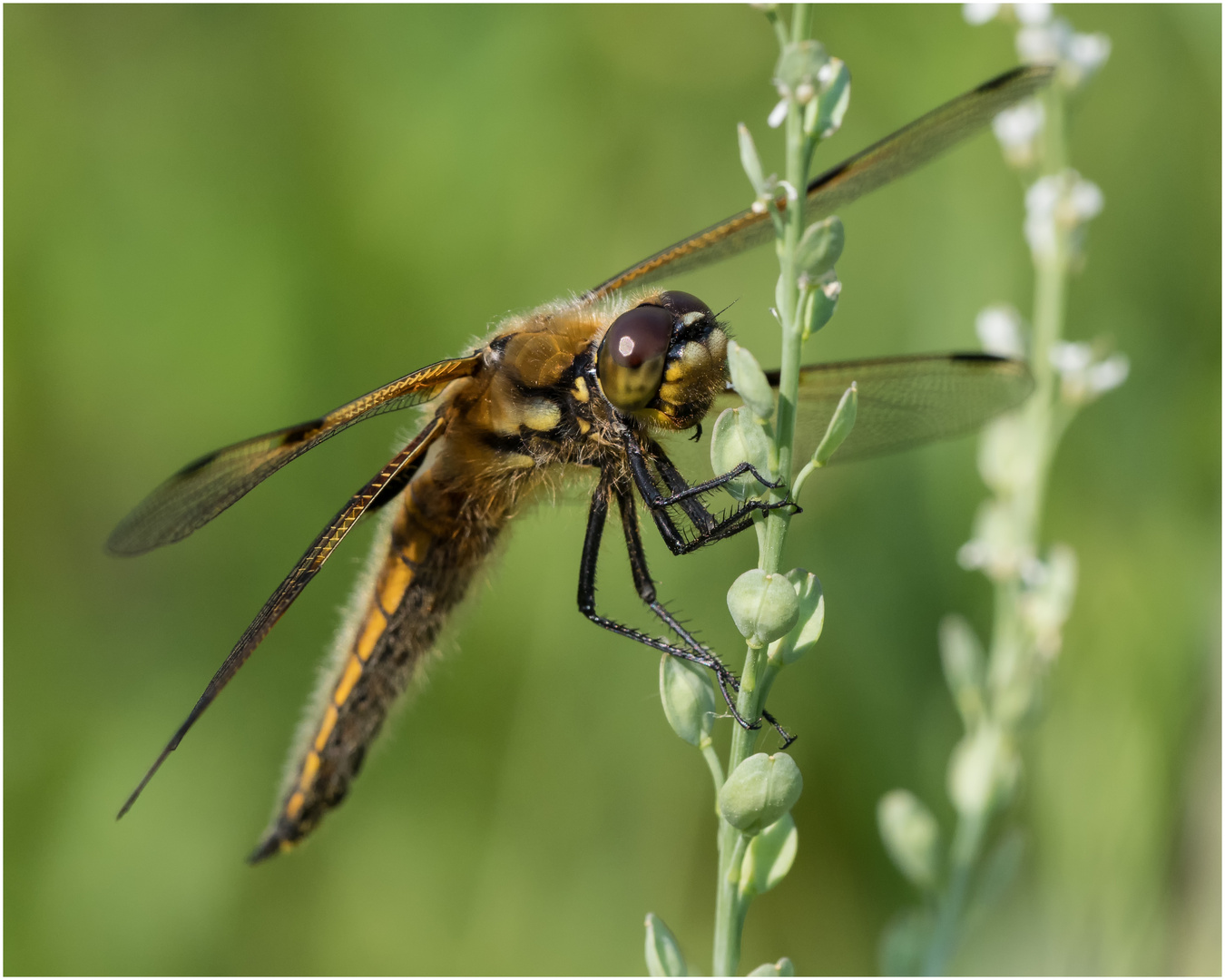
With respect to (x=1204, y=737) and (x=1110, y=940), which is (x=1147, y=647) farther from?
(x=1110, y=940)

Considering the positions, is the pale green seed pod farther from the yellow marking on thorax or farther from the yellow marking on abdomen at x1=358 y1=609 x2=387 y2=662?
the yellow marking on abdomen at x1=358 y1=609 x2=387 y2=662

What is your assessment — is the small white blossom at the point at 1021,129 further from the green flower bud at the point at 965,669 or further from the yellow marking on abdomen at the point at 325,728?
the yellow marking on abdomen at the point at 325,728

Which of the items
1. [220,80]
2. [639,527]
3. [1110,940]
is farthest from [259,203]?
[1110,940]

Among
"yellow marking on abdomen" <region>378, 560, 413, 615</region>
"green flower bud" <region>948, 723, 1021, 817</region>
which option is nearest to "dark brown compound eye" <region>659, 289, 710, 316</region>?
"green flower bud" <region>948, 723, 1021, 817</region>

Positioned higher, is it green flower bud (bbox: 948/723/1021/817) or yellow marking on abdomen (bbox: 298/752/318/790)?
green flower bud (bbox: 948/723/1021/817)

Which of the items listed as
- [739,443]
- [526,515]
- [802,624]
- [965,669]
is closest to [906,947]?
[965,669]

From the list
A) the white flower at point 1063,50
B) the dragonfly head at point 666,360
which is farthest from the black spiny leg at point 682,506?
the white flower at point 1063,50

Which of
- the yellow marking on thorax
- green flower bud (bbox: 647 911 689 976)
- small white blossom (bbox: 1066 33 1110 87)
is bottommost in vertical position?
green flower bud (bbox: 647 911 689 976)
